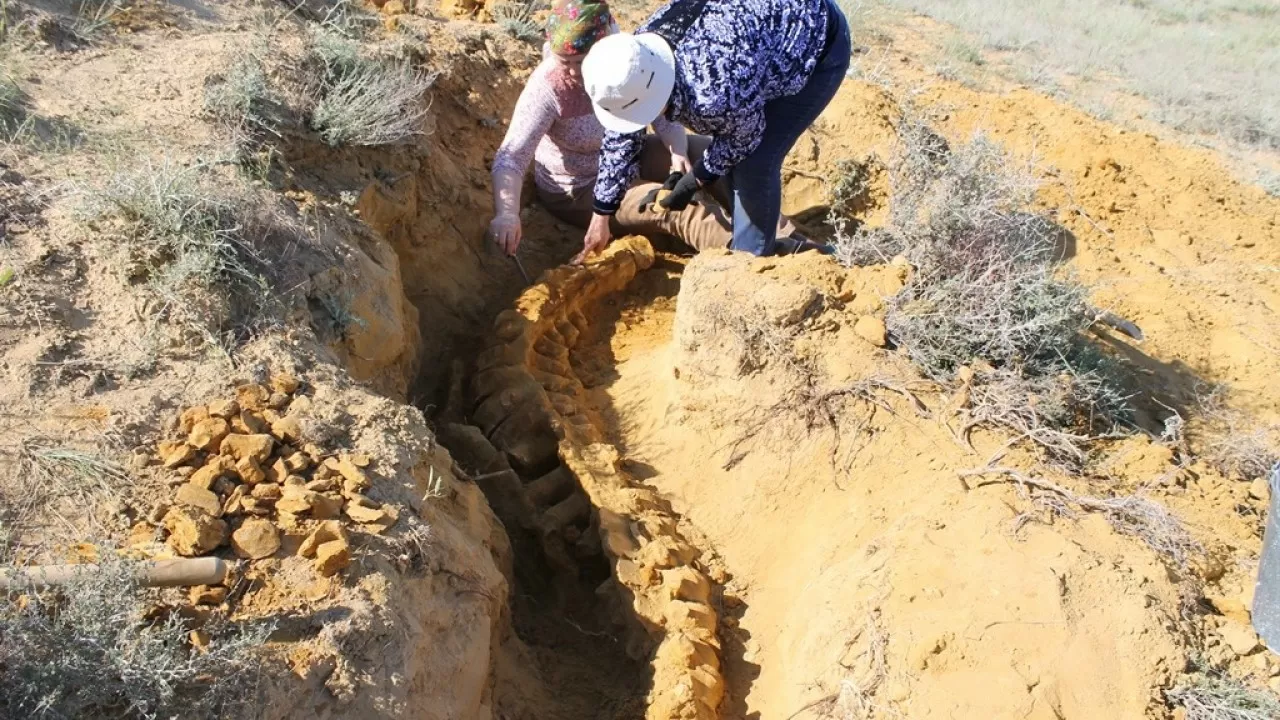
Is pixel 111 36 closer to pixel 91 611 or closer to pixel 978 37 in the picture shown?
pixel 91 611

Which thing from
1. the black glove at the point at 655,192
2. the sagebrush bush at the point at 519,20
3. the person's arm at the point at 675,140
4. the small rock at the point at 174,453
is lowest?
the small rock at the point at 174,453

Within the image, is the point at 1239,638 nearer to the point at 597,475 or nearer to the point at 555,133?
the point at 597,475

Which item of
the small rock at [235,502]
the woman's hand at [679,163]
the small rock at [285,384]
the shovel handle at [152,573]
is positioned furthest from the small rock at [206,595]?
the woman's hand at [679,163]

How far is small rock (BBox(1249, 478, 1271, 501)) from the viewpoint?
3.58m

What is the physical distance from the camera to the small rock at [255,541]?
2.32m

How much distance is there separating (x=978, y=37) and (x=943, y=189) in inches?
232

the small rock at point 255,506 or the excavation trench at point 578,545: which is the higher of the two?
the small rock at point 255,506

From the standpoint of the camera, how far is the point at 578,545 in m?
3.49

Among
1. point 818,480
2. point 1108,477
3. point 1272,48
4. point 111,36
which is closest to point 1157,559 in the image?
point 1108,477

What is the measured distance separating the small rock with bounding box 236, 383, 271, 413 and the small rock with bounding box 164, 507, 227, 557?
418 millimetres

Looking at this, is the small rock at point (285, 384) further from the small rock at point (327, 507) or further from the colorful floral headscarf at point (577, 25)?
the colorful floral headscarf at point (577, 25)

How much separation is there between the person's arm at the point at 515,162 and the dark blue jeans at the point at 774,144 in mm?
972

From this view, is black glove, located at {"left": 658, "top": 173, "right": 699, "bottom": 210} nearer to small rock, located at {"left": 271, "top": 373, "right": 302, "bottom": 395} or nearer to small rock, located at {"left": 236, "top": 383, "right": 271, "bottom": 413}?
small rock, located at {"left": 271, "top": 373, "right": 302, "bottom": 395}

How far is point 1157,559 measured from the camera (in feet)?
9.40
